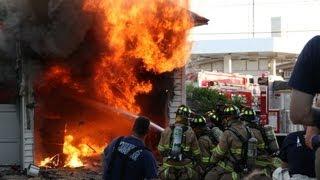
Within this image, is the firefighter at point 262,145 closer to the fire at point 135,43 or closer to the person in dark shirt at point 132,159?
the person in dark shirt at point 132,159

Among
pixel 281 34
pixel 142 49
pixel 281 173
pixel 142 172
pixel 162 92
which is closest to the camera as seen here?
pixel 281 173

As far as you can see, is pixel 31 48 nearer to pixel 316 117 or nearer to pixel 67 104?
pixel 67 104

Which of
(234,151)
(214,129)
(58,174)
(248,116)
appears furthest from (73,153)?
(234,151)

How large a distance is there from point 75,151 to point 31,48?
3.03 metres

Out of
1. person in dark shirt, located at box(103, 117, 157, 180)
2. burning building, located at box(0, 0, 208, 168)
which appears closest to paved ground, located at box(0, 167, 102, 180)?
burning building, located at box(0, 0, 208, 168)

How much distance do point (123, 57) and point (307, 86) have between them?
39.6ft

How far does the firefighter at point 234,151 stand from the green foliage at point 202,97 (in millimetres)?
17431

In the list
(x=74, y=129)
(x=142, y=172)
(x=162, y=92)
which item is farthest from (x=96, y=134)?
(x=142, y=172)

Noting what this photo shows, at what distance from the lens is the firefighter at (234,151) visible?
8359 millimetres

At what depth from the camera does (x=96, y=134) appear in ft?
52.5

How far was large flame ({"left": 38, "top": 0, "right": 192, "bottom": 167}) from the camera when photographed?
561 inches

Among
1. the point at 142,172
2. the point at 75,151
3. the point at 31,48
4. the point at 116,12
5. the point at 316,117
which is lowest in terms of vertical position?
the point at 75,151

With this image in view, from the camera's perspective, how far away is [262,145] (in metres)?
8.95

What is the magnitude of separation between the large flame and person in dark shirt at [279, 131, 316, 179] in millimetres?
9703
